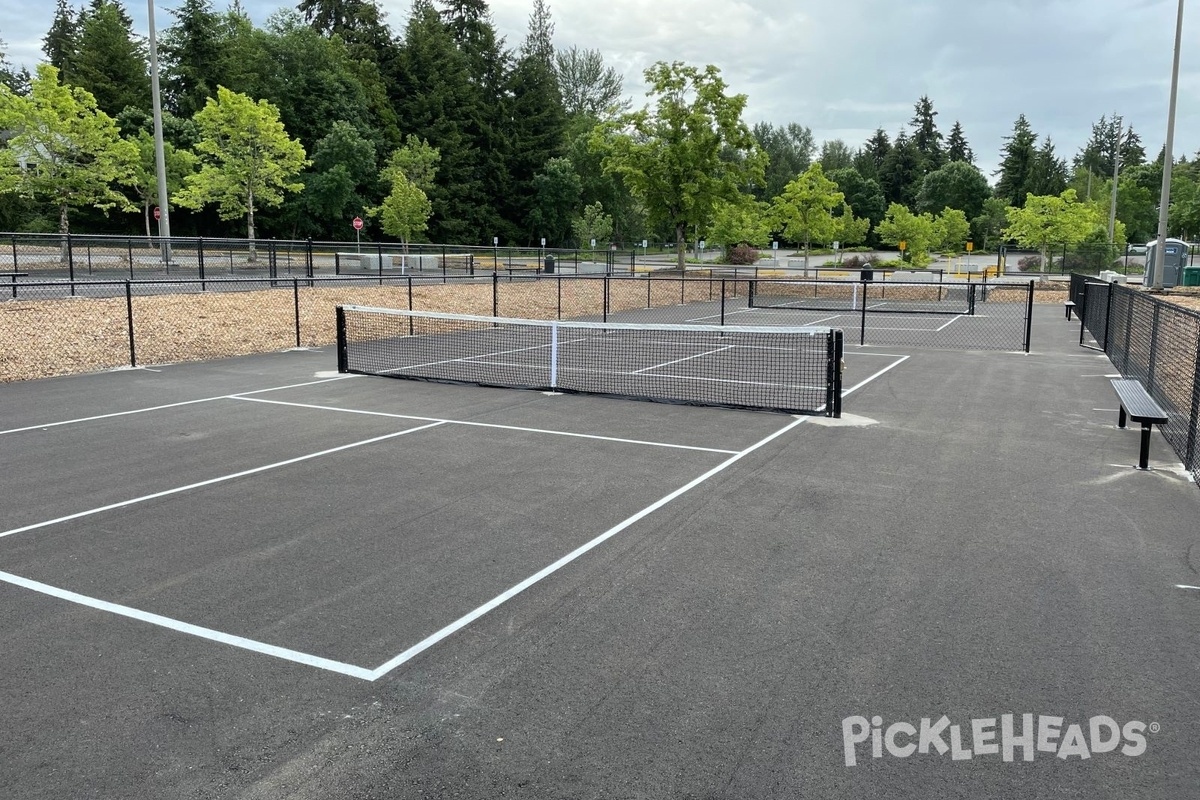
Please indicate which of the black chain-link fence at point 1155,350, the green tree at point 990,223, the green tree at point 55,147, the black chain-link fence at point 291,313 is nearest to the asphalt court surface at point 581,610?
the black chain-link fence at point 1155,350

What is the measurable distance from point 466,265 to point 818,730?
42008 mm

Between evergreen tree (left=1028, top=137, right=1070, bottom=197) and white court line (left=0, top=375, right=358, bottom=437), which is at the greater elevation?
evergreen tree (left=1028, top=137, right=1070, bottom=197)

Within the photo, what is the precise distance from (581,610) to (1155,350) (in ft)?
37.7

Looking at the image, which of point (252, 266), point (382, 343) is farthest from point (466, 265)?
point (382, 343)

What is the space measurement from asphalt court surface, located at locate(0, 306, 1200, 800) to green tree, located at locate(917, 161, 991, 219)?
101884mm

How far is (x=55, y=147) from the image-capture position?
132ft

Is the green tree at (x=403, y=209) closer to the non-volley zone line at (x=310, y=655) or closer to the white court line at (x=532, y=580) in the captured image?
the white court line at (x=532, y=580)

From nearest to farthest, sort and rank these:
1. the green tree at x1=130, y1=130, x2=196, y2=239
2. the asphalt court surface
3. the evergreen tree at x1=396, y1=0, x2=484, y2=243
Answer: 1. the asphalt court surface
2. the green tree at x1=130, y1=130, x2=196, y2=239
3. the evergreen tree at x1=396, y1=0, x2=484, y2=243

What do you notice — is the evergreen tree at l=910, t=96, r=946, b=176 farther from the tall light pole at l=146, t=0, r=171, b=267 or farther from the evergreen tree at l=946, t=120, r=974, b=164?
the tall light pole at l=146, t=0, r=171, b=267

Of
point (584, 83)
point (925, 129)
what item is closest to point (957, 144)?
point (925, 129)

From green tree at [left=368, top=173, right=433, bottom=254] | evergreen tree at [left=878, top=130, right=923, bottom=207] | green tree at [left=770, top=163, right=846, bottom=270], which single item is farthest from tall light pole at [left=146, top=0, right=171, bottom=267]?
evergreen tree at [left=878, top=130, right=923, bottom=207]

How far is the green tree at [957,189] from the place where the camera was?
104 meters

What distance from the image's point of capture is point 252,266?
32719 millimetres

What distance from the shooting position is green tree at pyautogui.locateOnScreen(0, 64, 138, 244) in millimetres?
38938
